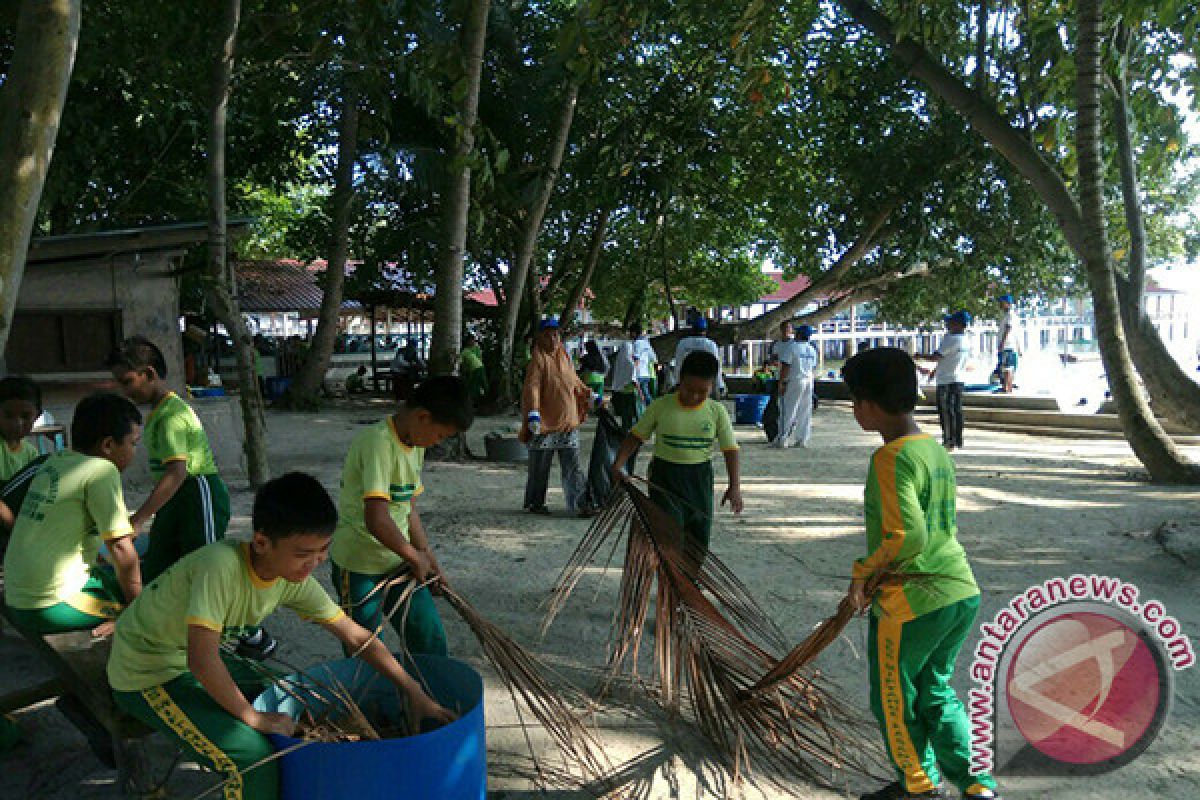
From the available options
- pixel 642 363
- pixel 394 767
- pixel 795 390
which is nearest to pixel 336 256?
pixel 642 363

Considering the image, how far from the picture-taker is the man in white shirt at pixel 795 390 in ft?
32.6

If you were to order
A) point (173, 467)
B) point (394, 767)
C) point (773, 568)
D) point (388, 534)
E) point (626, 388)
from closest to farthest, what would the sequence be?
point (394, 767) → point (388, 534) → point (173, 467) → point (773, 568) → point (626, 388)

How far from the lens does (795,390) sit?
10.0 meters

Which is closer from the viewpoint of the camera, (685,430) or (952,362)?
(685,430)

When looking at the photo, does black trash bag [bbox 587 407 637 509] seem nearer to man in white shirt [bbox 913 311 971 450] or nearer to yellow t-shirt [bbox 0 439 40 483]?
yellow t-shirt [bbox 0 439 40 483]

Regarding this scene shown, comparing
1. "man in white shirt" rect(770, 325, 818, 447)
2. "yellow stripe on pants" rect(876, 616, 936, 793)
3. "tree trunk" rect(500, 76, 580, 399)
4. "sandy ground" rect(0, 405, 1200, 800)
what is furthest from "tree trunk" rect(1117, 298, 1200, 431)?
"tree trunk" rect(500, 76, 580, 399)

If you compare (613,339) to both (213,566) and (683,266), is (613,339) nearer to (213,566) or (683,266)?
(683,266)

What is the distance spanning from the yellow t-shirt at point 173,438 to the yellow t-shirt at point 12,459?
66 centimetres

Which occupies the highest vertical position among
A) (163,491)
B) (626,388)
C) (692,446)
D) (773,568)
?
(626,388)

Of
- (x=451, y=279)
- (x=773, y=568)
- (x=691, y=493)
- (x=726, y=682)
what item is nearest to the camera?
(x=726, y=682)

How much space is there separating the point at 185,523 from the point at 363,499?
1.31m

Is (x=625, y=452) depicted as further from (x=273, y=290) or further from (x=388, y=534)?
(x=273, y=290)

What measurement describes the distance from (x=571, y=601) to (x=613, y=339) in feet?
64.5

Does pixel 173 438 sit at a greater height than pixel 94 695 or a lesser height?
greater
